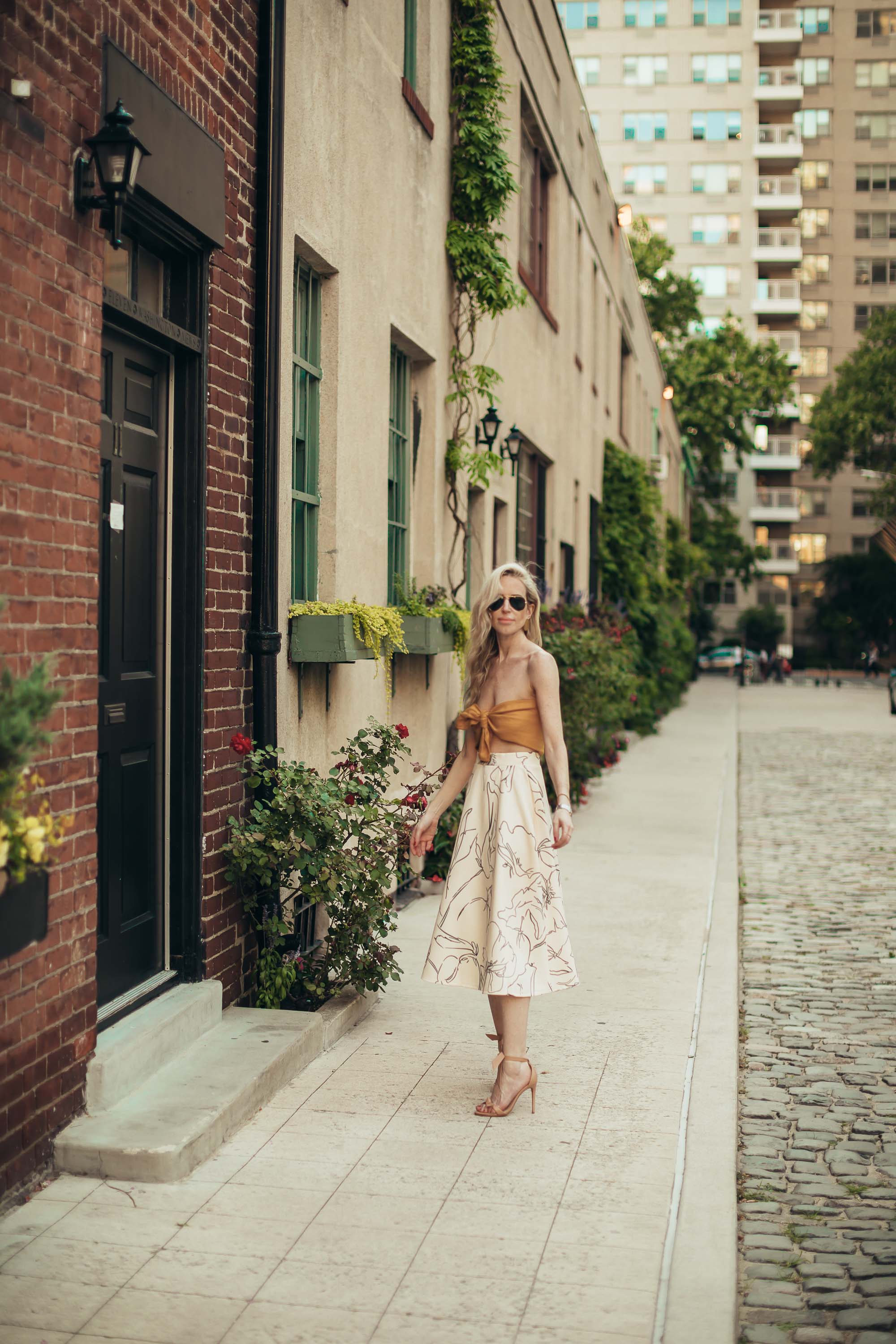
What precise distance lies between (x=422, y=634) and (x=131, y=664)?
12.9 feet

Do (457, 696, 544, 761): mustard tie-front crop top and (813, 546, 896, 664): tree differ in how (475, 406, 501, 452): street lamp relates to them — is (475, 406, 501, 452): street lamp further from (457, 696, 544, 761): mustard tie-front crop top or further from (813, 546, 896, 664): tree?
(813, 546, 896, 664): tree

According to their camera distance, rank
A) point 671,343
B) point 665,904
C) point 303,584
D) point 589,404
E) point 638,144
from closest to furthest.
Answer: point 303,584 → point 665,904 → point 589,404 → point 671,343 → point 638,144

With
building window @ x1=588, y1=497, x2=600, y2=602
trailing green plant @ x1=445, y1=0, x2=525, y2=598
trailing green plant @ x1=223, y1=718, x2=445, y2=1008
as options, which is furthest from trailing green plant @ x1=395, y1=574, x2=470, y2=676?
building window @ x1=588, y1=497, x2=600, y2=602

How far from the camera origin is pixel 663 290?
53688 mm

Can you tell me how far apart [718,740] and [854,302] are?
60556 millimetres

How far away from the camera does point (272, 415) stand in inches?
235

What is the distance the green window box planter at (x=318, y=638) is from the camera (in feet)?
21.1

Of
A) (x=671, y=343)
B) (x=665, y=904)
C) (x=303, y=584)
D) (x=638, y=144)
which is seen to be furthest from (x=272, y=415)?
(x=638, y=144)

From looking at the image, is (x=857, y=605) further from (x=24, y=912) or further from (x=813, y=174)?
(x=24, y=912)

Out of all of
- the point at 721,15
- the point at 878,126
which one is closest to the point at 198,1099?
the point at 721,15

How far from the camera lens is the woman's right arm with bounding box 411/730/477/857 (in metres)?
5.23

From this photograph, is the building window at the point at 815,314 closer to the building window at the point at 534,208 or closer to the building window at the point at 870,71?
the building window at the point at 870,71

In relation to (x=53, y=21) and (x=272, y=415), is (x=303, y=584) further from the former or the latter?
(x=53, y=21)

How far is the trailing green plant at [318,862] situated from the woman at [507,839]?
54 cm
